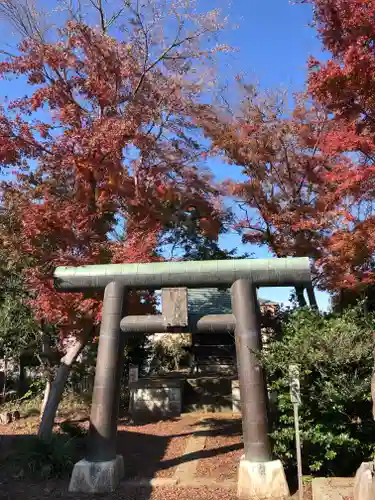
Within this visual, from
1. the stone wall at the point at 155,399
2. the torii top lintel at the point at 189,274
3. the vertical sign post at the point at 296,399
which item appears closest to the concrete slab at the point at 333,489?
the vertical sign post at the point at 296,399

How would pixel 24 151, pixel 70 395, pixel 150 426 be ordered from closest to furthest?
pixel 24 151, pixel 150 426, pixel 70 395

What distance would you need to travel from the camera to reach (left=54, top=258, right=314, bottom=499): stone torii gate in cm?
732

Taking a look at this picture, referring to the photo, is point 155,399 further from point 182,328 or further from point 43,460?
point 182,328

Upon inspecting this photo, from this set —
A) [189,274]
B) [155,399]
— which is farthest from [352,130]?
[155,399]

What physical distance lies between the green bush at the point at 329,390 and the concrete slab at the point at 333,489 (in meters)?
0.68

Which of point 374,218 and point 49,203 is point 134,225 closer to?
point 49,203

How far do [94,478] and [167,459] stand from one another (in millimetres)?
2729

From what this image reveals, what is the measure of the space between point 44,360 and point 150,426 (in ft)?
13.8

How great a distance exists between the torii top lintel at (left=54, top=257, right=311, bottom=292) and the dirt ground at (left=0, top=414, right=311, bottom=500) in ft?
12.3

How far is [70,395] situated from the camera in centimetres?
1548

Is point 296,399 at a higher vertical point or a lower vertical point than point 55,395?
lower

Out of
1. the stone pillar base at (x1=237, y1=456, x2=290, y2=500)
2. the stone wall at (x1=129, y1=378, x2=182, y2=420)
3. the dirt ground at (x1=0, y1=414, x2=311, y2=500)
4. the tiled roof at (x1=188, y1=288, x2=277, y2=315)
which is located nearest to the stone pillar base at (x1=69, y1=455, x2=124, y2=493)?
the dirt ground at (x1=0, y1=414, x2=311, y2=500)

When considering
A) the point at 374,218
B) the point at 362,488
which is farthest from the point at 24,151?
the point at 362,488

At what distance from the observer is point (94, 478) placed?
24.2 feet
